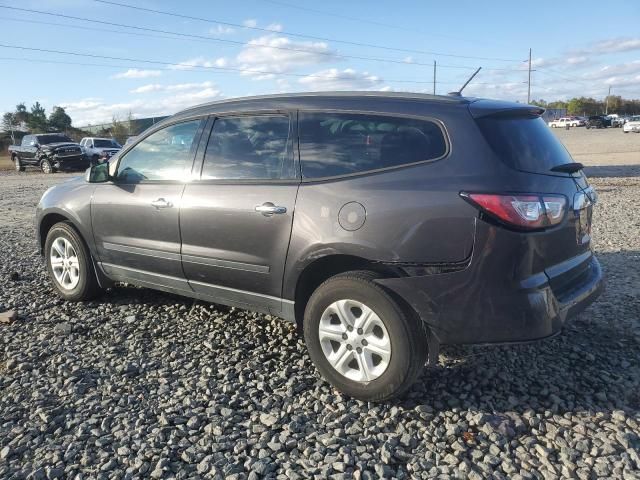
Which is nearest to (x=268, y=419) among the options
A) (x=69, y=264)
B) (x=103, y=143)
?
(x=69, y=264)

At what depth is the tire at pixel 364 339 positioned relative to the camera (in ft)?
10.1

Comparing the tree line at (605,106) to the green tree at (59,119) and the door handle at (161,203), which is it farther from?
the door handle at (161,203)

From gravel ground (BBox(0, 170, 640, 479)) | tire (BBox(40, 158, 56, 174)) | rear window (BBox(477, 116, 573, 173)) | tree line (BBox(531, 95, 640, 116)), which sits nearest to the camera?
gravel ground (BBox(0, 170, 640, 479))

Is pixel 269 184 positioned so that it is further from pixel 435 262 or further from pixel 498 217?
pixel 498 217

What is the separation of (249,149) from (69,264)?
2.44 metres

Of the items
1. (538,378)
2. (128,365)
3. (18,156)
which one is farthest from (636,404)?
(18,156)

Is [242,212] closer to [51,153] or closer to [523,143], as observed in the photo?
Result: [523,143]

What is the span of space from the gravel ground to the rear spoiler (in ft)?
5.43

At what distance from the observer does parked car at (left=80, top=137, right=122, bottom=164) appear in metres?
27.3

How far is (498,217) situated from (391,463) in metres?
1.36

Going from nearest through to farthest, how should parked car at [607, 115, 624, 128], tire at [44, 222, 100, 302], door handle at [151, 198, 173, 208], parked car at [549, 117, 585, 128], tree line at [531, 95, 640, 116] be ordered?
1. door handle at [151, 198, 173, 208]
2. tire at [44, 222, 100, 302]
3. parked car at [607, 115, 624, 128]
4. parked car at [549, 117, 585, 128]
5. tree line at [531, 95, 640, 116]

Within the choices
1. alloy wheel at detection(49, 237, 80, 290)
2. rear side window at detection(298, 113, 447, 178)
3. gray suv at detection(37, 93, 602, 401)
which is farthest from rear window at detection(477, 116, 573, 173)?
alloy wheel at detection(49, 237, 80, 290)

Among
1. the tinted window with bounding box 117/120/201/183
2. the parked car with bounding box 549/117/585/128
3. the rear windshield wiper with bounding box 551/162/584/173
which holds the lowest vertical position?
the parked car with bounding box 549/117/585/128

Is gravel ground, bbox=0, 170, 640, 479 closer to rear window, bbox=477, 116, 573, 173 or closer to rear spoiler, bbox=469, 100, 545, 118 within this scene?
rear window, bbox=477, 116, 573, 173
